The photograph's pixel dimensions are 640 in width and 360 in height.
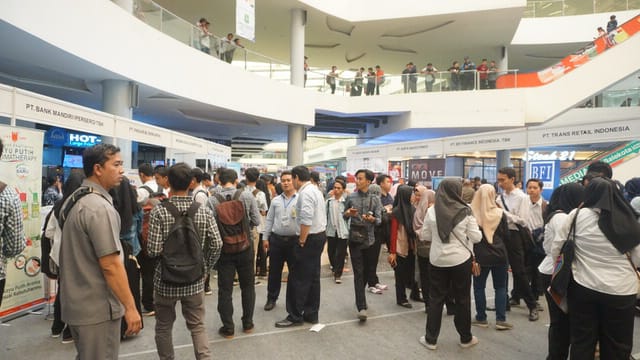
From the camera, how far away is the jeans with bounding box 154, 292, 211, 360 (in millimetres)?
2822

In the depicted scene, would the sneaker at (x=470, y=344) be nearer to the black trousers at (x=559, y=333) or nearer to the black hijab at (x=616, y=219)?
the black trousers at (x=559, y=333)

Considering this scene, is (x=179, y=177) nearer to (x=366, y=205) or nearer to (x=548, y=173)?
(x=366, y=205)

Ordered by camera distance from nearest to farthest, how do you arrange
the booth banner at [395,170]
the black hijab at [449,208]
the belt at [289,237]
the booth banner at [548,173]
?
the black hijab at [449,208]
the belt at [289,237]
the booth banner at [548,173]
the booth banner at [395,170]

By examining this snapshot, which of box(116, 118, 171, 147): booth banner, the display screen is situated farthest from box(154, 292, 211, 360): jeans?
Answer: the display screen

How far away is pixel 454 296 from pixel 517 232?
5.18 ft

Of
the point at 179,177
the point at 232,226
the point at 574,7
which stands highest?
the point at 574,7

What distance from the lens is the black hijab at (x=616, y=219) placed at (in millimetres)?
2373

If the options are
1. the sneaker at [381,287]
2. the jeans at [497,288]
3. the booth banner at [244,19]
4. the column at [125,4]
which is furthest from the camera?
the booth banner at [244,19]

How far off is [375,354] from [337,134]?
22544 mm

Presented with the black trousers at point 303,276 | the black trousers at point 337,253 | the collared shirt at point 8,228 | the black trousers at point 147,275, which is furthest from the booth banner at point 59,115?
the black trousers at point 337,253

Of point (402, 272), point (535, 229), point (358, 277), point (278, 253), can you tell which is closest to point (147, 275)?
point (278, 253)

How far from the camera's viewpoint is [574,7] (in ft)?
62.5

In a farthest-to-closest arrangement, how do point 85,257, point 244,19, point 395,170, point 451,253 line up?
point 244,19
point 395,170
point 451,253
point 85,257

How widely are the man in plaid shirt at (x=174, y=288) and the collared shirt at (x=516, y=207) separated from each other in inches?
143
